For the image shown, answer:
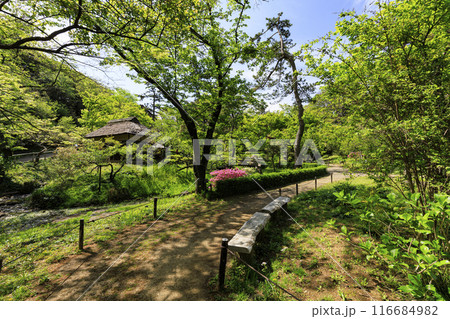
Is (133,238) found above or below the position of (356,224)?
below

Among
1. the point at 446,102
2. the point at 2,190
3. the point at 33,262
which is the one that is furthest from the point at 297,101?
the point at 2,190

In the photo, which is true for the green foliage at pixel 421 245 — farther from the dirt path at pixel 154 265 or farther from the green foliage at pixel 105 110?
the green foliage at pixel 105 110

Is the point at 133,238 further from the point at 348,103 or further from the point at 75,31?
the point at 348,103

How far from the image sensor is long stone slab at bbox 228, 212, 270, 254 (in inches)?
132

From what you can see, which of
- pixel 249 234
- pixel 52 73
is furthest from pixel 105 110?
pixel 249 234

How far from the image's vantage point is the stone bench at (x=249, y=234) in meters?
3.38

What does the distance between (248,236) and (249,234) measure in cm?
10

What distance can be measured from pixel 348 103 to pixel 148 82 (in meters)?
7.59

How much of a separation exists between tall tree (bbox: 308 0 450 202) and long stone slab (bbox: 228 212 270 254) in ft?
8.65

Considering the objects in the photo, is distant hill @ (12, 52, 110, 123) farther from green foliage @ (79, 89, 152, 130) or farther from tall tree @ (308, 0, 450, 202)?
green foliage @ (79, 89, 152, 130)

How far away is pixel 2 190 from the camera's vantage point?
11562 millimetres

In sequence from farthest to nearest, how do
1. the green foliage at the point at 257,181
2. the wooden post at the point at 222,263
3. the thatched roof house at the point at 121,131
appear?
the thatched roof house at the point at 121,131 < the green foliage at the point at 257,181 < the wooden post at the point at 222,263

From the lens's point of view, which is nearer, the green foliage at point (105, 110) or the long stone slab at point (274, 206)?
the long stone slab at point (274, 206)

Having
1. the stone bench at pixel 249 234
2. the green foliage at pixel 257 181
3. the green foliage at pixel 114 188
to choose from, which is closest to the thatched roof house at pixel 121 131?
the green foliage at pixel 114 188
